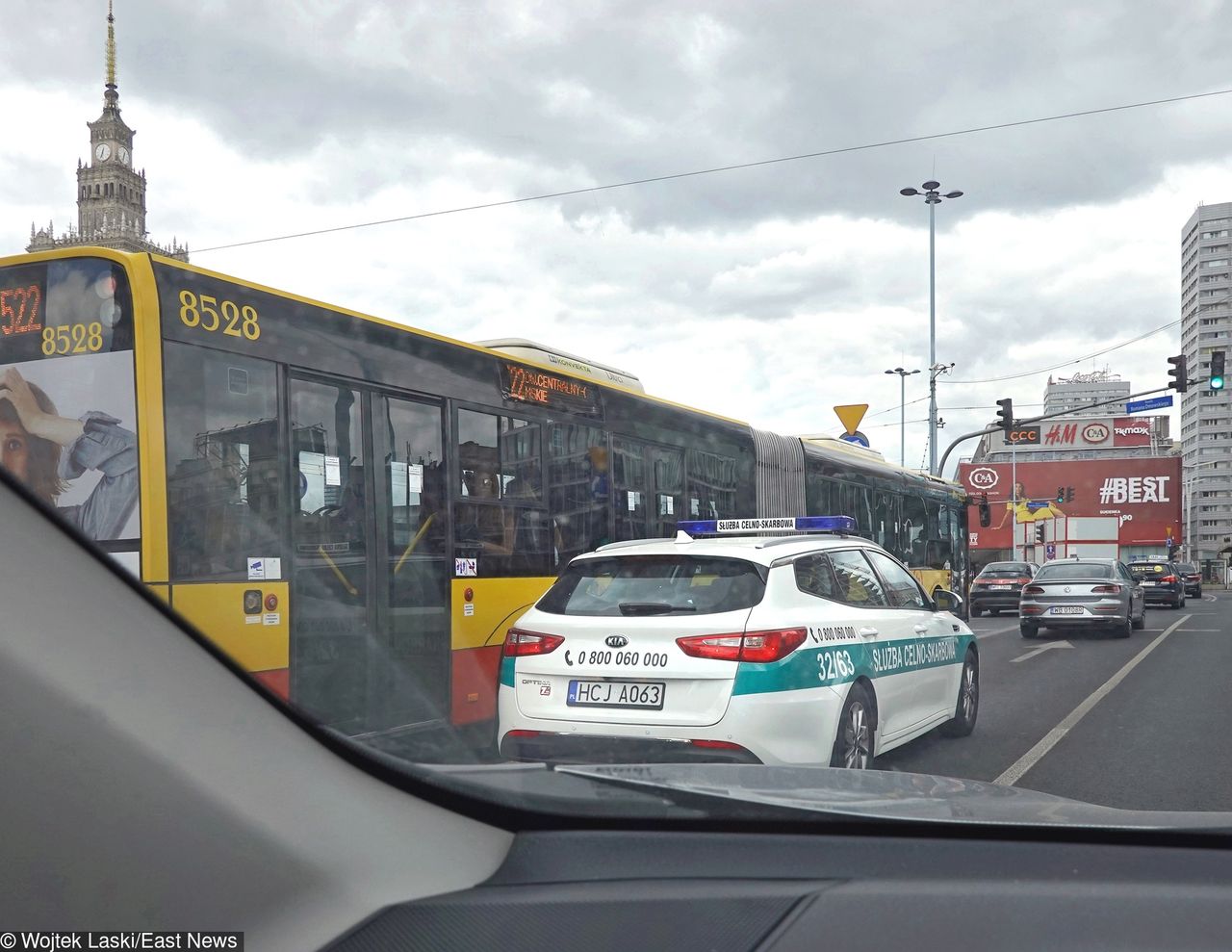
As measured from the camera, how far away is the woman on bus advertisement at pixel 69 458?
1.78 meters

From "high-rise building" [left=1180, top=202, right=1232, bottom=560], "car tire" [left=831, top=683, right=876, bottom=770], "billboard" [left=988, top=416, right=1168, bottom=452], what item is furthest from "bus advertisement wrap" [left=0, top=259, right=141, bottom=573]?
"high-rise building" [left=1180, top=202, right=1232, bottom=560]

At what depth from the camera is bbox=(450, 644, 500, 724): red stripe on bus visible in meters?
7.87

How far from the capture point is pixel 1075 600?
64.8 feet

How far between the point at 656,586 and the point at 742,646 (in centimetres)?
70

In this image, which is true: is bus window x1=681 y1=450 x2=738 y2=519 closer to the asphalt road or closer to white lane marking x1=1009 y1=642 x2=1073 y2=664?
the asphalt road

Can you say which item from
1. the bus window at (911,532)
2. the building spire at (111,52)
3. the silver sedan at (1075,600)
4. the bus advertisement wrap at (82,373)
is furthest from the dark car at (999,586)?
the building spire at (111,52)

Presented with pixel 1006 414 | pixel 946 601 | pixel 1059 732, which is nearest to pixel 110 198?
pixel 946 601

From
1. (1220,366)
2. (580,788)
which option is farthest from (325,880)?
(1220,366)

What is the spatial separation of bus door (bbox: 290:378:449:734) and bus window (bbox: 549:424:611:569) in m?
1.67

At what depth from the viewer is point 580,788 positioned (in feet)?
7.81

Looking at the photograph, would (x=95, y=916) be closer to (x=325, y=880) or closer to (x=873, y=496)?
(x=325, y=880)

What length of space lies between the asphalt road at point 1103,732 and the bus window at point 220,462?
4174 millimetres

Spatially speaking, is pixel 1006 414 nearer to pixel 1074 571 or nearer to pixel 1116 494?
pixel 1074 571

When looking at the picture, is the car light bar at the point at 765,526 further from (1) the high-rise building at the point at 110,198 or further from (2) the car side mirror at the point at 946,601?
(1) the high-rise building at the point at 110,198
